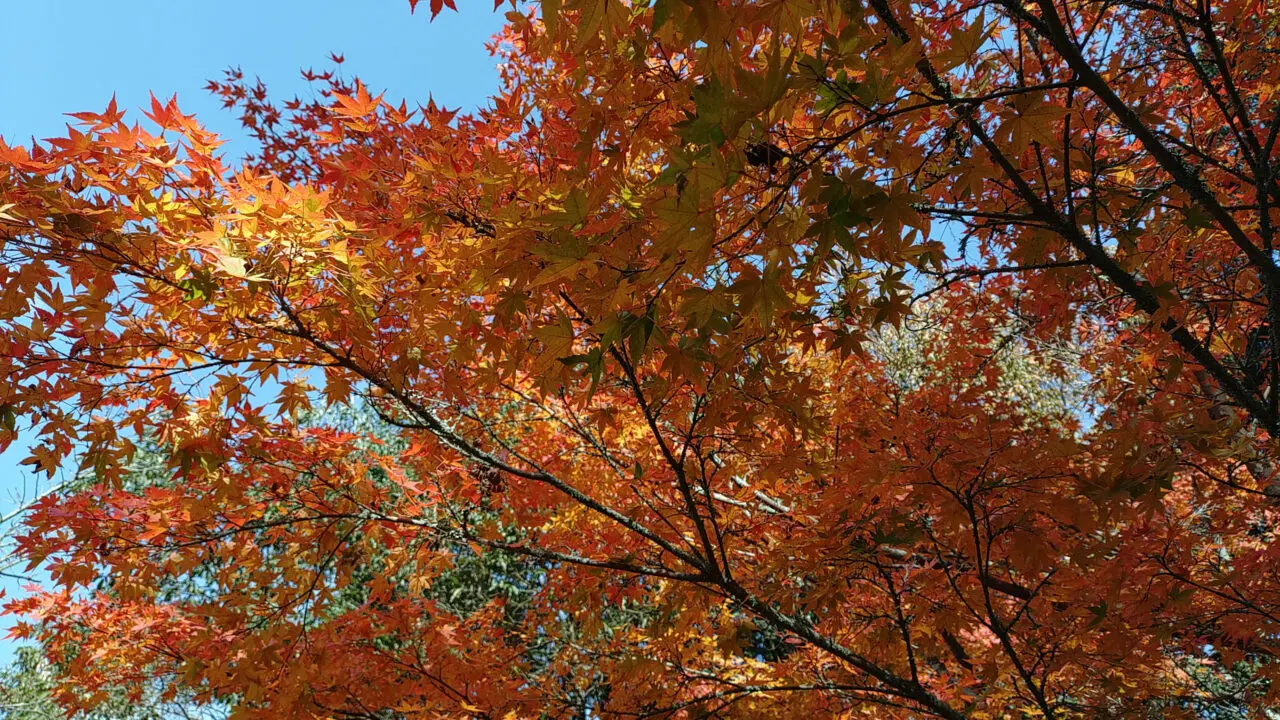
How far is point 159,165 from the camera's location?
1975mm

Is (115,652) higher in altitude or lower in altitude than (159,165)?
lower

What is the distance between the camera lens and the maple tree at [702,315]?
1481mm

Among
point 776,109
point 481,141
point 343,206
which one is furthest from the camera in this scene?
point 343,206

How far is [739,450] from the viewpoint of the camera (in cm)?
294

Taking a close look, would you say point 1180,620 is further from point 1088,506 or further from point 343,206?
point 343,206

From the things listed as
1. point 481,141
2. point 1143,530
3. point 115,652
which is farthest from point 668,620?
point 115,652

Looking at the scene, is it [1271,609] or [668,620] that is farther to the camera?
[668,620]

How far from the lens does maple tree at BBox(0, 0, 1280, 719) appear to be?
4.86 ft

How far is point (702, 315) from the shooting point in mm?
1389

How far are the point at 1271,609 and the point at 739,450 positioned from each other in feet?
6.25

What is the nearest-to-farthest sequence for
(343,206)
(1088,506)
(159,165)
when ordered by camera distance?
(159,165)
(1088,506)
(343,206)

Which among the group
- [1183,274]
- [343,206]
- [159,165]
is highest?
[1183,274]

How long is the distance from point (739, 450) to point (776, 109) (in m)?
1.80

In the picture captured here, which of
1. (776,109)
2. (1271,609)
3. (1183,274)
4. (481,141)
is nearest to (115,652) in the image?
(481,141)
